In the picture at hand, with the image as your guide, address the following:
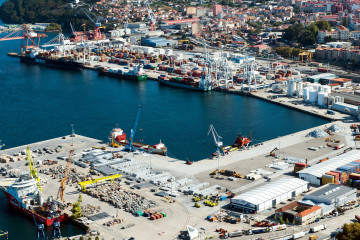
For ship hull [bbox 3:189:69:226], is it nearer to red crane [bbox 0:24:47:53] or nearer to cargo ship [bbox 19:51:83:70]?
cargo ship [bbox 19:51:83:70]

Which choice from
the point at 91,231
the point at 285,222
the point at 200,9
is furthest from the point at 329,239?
the point at 200,9

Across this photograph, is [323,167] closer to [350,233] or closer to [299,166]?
[299,166]

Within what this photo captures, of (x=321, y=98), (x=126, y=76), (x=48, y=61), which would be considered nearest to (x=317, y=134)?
(x=321, y=98)

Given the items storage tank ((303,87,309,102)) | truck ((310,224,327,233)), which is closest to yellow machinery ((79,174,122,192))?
truck ((310,224,327,233))

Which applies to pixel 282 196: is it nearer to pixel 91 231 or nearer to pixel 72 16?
pixel 91 231

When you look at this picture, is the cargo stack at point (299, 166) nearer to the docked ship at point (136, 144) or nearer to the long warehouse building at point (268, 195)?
the long warehouse building at point (268, 195)

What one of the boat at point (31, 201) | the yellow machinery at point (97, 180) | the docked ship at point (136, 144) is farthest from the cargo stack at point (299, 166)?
the boat at point (31, 201)
